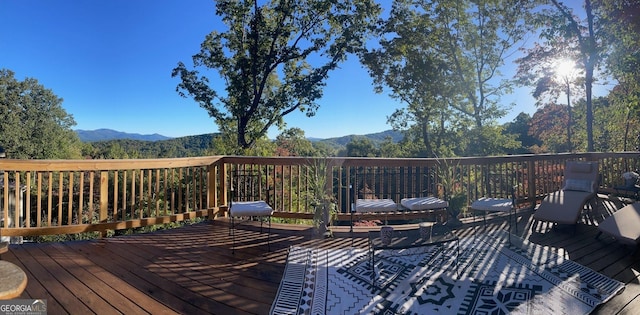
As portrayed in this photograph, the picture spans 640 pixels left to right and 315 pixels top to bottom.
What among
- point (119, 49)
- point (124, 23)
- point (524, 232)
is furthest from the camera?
point (119, 49)

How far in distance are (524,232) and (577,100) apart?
508 inches

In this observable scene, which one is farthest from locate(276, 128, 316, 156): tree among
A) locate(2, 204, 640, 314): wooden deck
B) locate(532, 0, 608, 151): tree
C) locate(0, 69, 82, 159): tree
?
locate(0, 69, 82, 159): tree

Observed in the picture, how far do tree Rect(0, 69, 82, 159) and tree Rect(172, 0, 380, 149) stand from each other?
18.8 meters

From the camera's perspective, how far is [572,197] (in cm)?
396

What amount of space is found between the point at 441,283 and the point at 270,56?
11311mm

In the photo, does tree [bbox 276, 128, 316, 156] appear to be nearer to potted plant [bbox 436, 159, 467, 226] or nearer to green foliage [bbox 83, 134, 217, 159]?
potted plant [bbox 436, 159, 467, 226]

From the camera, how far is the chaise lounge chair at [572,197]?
147 inches

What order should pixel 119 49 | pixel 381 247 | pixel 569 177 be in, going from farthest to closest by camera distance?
pixel 119 49
pixel 569 177
pixel 381 247

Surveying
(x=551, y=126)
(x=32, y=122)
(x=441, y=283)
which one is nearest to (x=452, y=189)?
(x=441, y=283)

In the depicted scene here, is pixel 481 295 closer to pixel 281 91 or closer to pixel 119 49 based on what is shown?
pixel 281 91

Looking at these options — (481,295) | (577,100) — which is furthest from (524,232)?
(577,100)

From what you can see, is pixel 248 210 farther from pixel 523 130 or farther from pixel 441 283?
pixel 523 130

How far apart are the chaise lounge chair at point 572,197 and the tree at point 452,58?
27.0 ft

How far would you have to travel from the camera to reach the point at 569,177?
4629 mm
